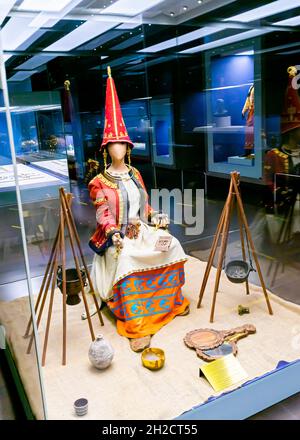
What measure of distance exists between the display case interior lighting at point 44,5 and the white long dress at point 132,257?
3.08 ft

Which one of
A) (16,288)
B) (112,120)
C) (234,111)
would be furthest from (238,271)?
(16,288)

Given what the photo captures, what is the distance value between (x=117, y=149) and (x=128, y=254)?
0.58 meters

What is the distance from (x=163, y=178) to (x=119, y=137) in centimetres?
130

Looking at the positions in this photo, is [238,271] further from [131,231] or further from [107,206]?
[107,206]

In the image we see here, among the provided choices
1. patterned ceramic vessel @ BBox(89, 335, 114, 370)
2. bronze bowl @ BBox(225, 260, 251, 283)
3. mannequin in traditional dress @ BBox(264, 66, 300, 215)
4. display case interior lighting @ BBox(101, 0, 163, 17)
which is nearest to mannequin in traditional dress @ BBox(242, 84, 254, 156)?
mannequin in traditional dress @ BBox(264, 66, 300, 215)

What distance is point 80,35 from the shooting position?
2625 mm

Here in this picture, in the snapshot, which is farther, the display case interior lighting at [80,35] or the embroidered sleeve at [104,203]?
the display case interior lighting at [80,35]

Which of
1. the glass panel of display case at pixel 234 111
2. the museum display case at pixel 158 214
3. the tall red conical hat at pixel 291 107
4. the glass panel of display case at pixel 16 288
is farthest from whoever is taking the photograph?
the glass panel of display case at pixel 234 111

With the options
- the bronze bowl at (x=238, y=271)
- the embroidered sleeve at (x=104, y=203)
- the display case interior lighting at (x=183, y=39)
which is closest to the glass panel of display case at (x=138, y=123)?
the display case interior lighting at (x=183, y=39)

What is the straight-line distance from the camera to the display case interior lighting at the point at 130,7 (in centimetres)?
248

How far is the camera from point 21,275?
8.73 ft

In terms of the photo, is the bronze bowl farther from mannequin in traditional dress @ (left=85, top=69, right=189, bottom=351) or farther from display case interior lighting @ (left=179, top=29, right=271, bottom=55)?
display case interior lighting @ (left=179, top=29, right=271, bottom=55)

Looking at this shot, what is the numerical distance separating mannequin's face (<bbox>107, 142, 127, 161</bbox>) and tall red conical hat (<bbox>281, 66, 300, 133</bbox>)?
4.13 feet

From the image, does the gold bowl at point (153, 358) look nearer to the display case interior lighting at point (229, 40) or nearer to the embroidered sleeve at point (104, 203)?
the embroidered sleeve at point (104, 203)
